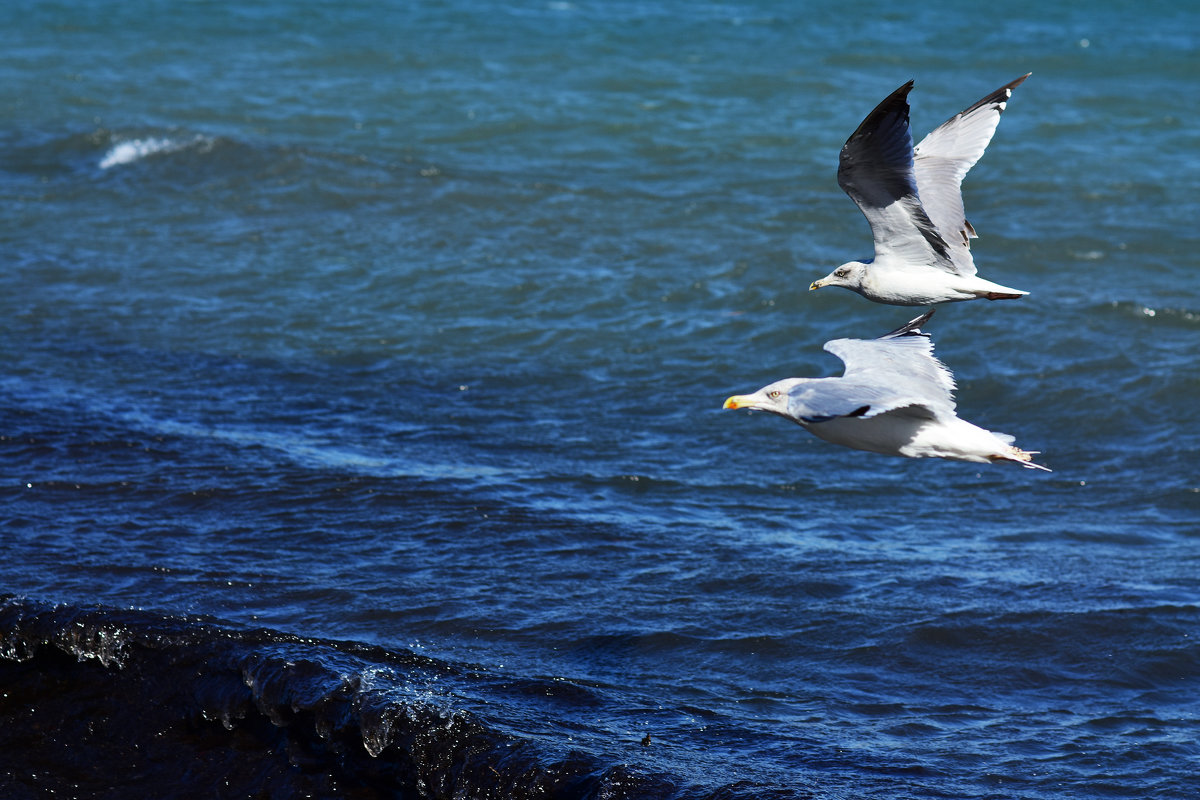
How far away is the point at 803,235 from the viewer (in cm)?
1573

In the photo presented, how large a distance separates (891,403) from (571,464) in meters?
5.10

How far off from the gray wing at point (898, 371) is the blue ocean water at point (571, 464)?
1.64 metres

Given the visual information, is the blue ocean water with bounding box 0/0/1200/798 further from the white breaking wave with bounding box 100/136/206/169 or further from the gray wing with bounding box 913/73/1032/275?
the gray wing with bounding box 913/73/1032/275

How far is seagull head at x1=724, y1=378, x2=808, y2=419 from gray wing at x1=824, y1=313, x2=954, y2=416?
0.67 feet

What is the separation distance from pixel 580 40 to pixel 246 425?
19.6 meters

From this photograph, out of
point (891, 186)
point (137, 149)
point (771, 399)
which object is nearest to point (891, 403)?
point (771, 399)

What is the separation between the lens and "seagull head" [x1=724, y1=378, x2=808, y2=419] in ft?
17.1

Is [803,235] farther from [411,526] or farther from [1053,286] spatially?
[411,526]

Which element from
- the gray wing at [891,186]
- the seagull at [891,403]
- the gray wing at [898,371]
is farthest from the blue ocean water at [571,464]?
the gray wing at [891,186]

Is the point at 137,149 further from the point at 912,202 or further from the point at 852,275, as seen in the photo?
the point at 912,202

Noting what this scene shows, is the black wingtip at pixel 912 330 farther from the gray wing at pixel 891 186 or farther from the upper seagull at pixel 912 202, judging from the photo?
the gray wing at pixel 891 186

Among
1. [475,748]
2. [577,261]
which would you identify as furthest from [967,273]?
[577,261]

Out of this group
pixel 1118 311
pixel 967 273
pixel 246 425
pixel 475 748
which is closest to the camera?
pixel 475 748

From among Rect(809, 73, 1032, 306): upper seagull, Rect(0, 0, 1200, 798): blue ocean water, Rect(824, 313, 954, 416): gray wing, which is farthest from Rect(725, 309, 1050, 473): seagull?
Rect(0, 0, 1200, 798): blue ocean water
